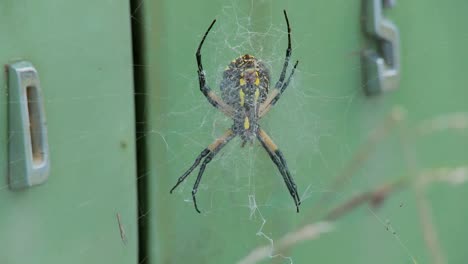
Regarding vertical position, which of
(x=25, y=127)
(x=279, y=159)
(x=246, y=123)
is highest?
(x=25, y=127)

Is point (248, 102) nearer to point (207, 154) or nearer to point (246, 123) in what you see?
point (246, 123)

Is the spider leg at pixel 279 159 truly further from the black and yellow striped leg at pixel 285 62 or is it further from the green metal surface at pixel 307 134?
the black and yellow striped leg at pixel 285 62

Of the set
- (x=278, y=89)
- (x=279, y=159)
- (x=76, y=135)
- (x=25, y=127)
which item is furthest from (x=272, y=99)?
(x=25, y=127)

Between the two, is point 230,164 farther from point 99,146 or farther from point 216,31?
point 99,146

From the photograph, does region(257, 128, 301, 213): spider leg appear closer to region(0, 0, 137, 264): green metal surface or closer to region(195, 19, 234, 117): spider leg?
region(195, 19, 234, 117): spider leg

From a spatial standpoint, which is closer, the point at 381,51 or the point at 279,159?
the point at 279,159

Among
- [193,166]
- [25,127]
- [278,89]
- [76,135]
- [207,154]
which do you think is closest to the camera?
[25,127]

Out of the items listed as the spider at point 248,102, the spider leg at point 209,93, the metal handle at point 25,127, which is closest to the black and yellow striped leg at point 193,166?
the spider at point 248,102

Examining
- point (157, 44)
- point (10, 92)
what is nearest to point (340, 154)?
point (157, 44)
